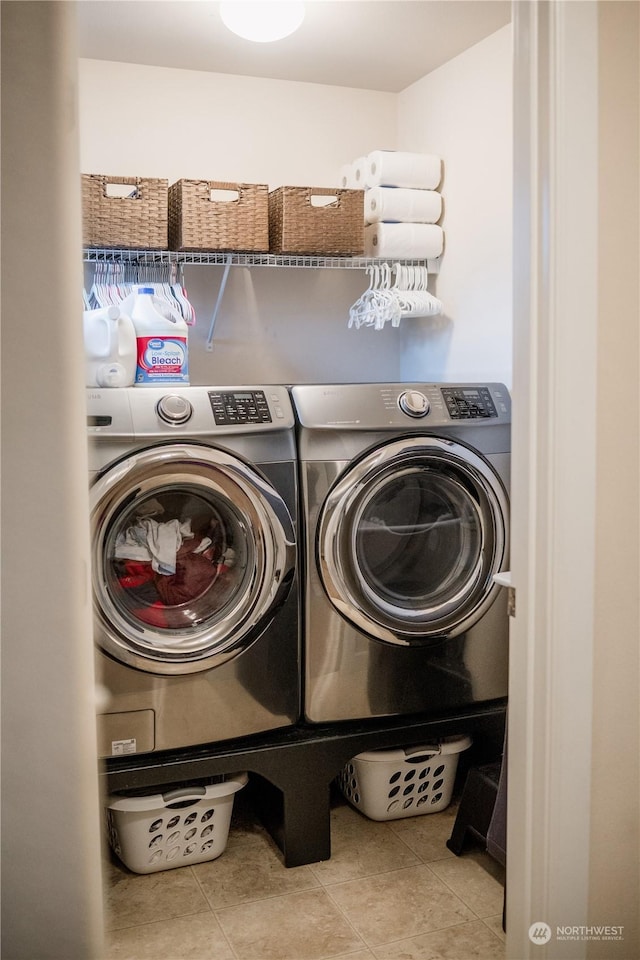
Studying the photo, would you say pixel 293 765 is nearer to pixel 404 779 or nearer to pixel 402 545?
pixel 404 779

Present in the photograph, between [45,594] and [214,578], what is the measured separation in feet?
4.17

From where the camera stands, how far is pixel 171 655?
226 cm

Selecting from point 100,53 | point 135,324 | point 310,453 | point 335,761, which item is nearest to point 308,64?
point 100,53

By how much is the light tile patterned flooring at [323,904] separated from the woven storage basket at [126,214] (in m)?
1.77

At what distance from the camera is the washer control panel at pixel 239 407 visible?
7.63 ft

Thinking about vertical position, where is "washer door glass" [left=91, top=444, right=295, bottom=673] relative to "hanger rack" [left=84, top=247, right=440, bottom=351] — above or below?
below

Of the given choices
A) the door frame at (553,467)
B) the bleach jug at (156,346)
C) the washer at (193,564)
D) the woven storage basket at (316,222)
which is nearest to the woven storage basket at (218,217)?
the woven storage basket at (316,222)

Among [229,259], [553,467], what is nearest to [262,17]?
[229,259]

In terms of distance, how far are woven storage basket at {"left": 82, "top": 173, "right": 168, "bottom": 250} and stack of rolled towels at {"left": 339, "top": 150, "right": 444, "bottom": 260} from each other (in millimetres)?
718

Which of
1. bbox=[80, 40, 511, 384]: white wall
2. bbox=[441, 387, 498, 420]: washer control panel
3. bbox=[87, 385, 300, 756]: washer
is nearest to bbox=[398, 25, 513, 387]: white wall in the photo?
bbox=[80, 40, 511, 384]: white wall

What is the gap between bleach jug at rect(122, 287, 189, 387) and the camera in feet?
8.07

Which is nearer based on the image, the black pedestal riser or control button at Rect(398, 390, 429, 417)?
the black pedestal riser

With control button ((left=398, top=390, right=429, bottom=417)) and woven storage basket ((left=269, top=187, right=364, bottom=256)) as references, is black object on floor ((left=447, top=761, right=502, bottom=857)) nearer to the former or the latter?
control button ((left=398, top=390, right=429, bottom=417))

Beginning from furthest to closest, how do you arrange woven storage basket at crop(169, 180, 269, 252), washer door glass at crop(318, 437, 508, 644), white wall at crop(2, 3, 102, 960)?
woven storage basket at crop(169, 180, 269, 252) → washer door glass at crop(318, 437, 508, 644) → white wall at crop(2, 3, 102, 960)
